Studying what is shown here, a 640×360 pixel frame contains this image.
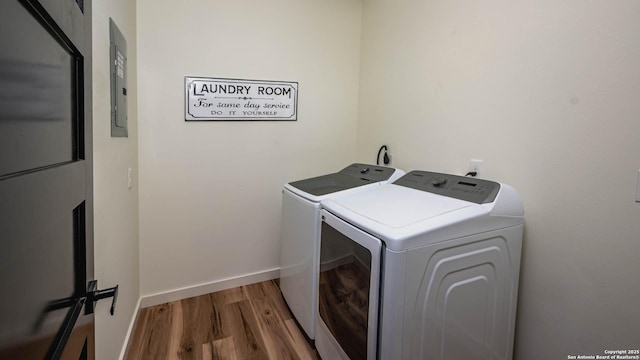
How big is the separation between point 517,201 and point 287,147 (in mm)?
1637

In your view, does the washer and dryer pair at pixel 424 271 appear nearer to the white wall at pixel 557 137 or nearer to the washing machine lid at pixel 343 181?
the white wall at pixel 557 137

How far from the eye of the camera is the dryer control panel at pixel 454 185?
1.33 metres

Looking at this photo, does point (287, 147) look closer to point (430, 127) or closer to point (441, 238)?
point (430, 127)

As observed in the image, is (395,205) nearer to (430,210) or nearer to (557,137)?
(430,210)

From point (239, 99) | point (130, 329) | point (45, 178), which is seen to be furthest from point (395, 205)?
point (130, 329)

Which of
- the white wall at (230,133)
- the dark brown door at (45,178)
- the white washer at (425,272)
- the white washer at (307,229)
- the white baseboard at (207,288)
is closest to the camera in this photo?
the dark brown door at (45,178)

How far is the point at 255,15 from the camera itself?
7.38ft

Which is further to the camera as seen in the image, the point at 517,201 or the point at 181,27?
the point at 181,27

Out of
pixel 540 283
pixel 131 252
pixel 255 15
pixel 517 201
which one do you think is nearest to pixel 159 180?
pixel 131 252

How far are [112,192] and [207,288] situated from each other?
4.12 feet

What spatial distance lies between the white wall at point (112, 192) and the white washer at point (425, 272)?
953mm

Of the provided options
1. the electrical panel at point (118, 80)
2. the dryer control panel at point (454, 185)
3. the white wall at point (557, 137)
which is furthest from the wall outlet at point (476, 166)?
the electrical panel at point (118, 80)

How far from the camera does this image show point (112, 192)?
4.41 ft

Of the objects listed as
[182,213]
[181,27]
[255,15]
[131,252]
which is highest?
[255,15]
